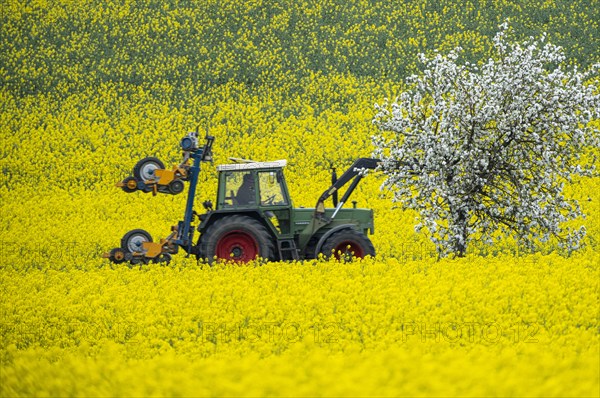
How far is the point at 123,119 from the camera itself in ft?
133

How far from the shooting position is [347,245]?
17.8 metres

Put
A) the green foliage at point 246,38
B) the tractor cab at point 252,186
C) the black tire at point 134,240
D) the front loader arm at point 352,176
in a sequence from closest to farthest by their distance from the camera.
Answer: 1. the tractor cab at point 252,186
2. the black tire at point 134,240
3. the front loader arm at point 352,176
4. the green foliage at point 246,38

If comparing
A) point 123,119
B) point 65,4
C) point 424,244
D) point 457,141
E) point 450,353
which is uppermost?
point 65,4

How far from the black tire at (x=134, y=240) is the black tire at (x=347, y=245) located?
13.1 ft

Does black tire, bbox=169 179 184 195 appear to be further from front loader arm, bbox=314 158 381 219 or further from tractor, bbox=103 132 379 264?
front loader arm, bbox=314 158 381 219

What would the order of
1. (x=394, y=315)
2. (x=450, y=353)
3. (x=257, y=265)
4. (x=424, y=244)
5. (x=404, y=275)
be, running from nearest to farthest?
(x=450, y=353)
(x=394, y=315)
(x=404, y=275)
(x=257, y=265)
(x=424, y=244)

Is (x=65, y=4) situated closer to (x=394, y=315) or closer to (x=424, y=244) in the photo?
(x=424, y=244)

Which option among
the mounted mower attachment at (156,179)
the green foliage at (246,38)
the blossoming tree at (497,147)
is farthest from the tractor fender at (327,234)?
the green foliage at (246,38)

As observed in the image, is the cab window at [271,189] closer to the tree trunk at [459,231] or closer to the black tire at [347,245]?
the black tire at [347,245]

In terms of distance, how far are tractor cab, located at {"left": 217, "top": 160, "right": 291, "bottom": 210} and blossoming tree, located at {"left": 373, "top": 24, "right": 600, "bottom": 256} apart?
2.66 meters

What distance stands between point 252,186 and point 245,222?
1008 mm

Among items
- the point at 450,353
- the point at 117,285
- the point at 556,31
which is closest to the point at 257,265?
the point at 117,285

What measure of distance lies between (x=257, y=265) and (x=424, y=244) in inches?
323

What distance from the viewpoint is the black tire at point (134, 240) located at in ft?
62.1
